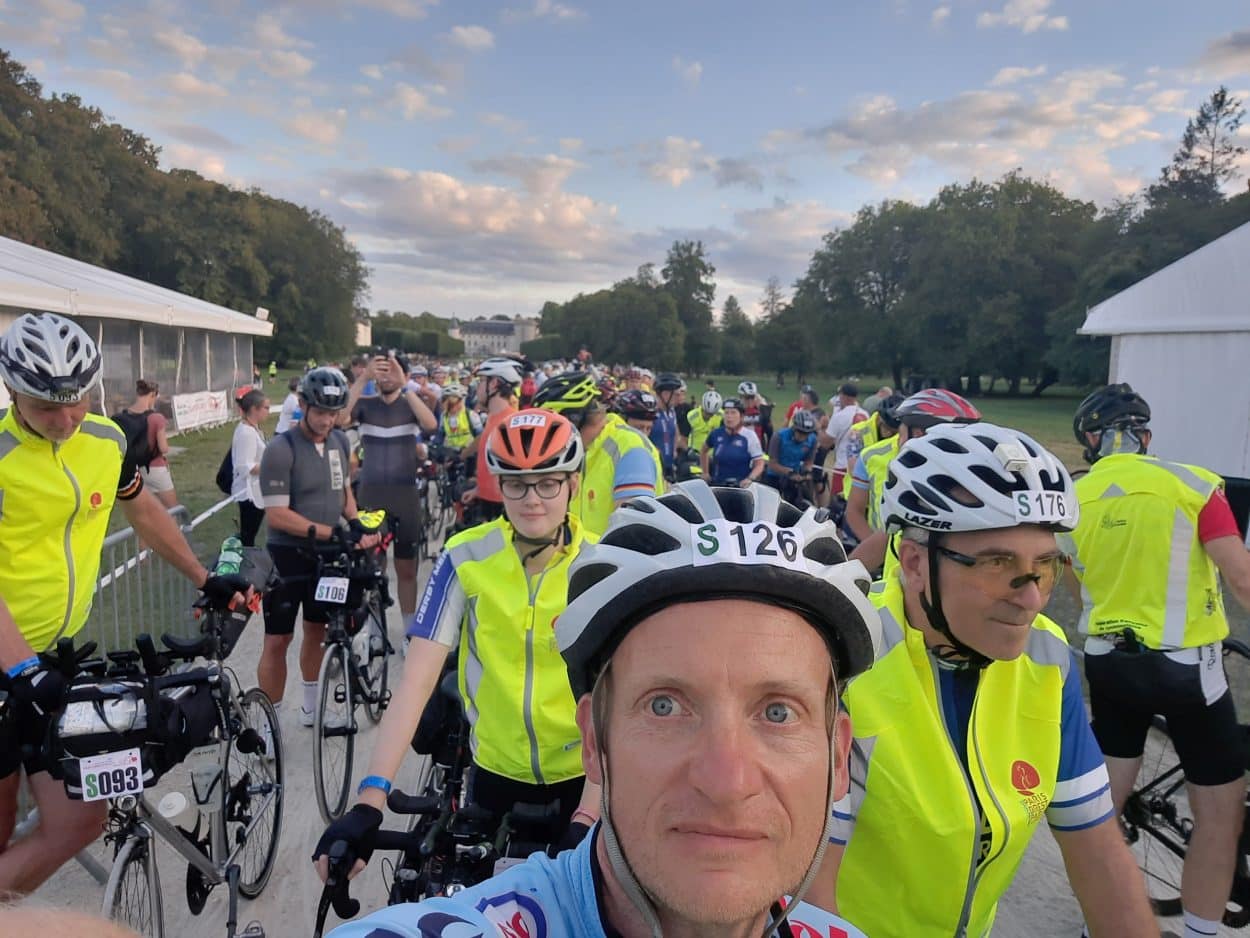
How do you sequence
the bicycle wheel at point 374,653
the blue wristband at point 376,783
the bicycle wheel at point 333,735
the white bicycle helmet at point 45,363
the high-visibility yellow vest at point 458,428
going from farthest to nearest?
the high-visibility yellow vest at point 458,428 < the bicycle wheel at point 374,653 < the bicycle wheel at point 333,735 < the white bicycle helmet at point 45,363 < the blue wristband at point 376,783

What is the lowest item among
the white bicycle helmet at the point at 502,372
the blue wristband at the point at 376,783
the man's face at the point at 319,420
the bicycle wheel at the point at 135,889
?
the bicycle wheel at the point at 135,889

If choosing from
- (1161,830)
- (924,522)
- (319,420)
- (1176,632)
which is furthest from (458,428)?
(924,522)

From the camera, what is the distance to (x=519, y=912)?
1243 millimetres

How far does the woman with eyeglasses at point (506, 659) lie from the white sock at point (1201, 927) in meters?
2.99

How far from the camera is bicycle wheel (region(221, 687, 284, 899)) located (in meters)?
3.62

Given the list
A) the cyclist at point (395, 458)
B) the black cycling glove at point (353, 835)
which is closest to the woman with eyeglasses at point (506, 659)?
the black cycling glove at point (353, 835)

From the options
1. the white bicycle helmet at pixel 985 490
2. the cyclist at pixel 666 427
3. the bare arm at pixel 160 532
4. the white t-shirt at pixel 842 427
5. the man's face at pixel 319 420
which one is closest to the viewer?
the white bicycle helmet at pixel 985 490

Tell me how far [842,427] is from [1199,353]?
764cm

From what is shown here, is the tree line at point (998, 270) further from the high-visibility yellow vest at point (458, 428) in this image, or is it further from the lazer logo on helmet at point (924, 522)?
the lazer logo on helmet at point (924, 522)

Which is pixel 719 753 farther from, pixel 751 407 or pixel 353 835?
pixel 751 407

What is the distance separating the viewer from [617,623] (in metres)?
1.24

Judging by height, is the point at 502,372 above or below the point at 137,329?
below

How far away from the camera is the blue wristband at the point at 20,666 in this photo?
260 centimetres

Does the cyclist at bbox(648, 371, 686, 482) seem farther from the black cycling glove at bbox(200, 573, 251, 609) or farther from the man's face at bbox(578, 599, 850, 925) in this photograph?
the man's face at bbox(578, 599, 850, 925)
